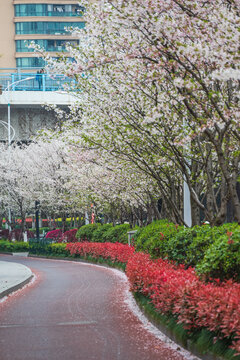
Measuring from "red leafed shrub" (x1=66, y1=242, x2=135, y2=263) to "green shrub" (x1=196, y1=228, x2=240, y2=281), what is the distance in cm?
1153

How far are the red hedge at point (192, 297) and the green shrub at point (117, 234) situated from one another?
13845 millimetres

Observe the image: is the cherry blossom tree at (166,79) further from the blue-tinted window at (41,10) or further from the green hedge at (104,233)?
the blue-tinted window at (41,10)

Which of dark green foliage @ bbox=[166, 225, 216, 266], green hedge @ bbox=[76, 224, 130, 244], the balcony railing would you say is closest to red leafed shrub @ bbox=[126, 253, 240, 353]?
dark green foliage @ bbox=[166, 225, 216, 266]

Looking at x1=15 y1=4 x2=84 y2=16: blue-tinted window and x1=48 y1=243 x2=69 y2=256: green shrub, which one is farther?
x1=15 y1=4 x2=84 y2=16: blue-tinted window

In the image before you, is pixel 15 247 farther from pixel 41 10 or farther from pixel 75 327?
pixel 41 10

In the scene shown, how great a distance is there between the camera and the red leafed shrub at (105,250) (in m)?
21.7

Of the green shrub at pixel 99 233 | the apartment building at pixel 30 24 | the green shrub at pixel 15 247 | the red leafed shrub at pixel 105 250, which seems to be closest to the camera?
the red leafed shrub at pixel 105 250

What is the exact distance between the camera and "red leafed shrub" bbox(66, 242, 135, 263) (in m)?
21.7

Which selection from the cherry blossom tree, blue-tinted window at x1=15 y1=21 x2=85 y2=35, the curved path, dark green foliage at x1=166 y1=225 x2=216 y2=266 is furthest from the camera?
blue-tinted window at x1=15 y1=21 x2=85 y2=35

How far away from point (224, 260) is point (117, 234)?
19598 mm

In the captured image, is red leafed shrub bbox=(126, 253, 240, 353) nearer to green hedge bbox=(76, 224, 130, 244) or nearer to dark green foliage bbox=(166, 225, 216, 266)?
dark green foliage bbox=(166, 225, 216, 266)

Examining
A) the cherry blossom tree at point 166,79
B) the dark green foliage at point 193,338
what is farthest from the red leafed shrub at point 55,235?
the dark green foliage at point 193,338

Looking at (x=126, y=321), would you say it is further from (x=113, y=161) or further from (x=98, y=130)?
(x=113, y=161)

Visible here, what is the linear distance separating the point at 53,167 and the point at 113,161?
59.5 feet
